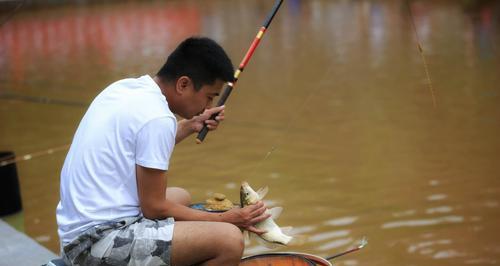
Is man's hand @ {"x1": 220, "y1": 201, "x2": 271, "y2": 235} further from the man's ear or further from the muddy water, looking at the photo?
the muddy water

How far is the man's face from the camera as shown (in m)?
2.79

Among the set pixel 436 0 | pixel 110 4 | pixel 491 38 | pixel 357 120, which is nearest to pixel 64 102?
pixel 357 120

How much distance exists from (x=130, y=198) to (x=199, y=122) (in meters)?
0.56

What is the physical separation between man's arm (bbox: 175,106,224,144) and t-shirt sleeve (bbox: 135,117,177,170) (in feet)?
1.47

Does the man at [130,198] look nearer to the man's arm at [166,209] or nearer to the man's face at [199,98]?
the man's arm at [166,209]

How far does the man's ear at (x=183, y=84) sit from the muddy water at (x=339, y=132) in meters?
1.80

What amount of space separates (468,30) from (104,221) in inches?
538

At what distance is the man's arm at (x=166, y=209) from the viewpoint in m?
2.61

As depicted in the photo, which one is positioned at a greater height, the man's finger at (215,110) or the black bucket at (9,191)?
the man's finger at (215,110)

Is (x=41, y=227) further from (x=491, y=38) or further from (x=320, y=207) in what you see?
(x=491, y=38)

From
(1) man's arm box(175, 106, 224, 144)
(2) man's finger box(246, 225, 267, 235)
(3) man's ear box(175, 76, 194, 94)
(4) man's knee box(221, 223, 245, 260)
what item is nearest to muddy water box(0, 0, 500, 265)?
(1) man's arm box(175, 106, 224, 144)

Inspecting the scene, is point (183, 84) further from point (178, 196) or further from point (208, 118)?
point (178, 196)

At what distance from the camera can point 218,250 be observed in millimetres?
2643

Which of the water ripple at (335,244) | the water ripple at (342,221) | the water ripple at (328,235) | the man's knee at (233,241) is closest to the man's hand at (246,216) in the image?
the man's knee at (233,241)
